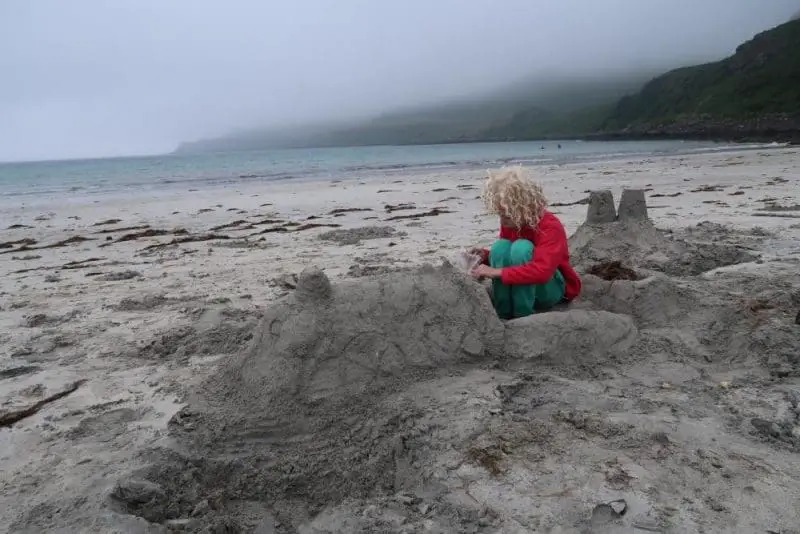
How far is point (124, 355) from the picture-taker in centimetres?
388

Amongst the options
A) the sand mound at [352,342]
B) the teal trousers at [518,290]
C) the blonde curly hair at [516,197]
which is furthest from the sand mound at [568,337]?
the blonde curly hair at [516,197]

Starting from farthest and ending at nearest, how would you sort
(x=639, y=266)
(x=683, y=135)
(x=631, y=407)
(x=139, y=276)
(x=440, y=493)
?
(x=683, y=135)
(x=139, y=276)
(x=639, y=266)
(x=631, y=407)
(x=440, y=493)

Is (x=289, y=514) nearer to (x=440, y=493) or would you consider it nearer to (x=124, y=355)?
(x=440, y=493)

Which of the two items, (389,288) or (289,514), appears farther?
(389,288)

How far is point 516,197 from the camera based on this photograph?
11.1ft

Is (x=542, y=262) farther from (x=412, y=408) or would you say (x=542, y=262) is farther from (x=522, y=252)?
(x=412, y=408)

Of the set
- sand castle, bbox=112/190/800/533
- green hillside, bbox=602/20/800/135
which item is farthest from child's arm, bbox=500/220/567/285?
green hillside, bbox=602/20/800/135

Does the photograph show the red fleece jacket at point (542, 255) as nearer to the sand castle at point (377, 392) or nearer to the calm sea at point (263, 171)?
the sand castle at point (377, 392)

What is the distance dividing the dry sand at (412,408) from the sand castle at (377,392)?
0.03 ft

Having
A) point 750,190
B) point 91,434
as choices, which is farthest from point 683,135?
point 91,434

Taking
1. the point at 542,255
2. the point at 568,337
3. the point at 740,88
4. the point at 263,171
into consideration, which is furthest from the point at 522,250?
the point at 740,88

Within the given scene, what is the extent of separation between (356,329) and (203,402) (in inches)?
33.7

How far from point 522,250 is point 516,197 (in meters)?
0.33

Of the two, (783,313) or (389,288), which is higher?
(389,288)
